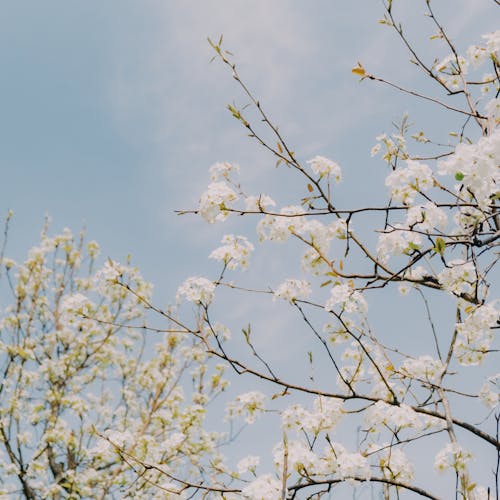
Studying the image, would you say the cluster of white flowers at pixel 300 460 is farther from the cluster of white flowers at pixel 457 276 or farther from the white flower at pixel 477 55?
the white flower at pixel 477 55

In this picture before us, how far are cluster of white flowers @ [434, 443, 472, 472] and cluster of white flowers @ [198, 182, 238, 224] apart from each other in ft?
6.48

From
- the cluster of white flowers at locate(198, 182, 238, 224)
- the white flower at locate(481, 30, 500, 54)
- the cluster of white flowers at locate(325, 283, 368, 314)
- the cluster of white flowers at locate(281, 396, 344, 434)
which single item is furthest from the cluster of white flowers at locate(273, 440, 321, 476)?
the white flower at locate(481, 30, 500, 54)

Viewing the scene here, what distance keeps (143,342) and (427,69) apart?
27.8 ft

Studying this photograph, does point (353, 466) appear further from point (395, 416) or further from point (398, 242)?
point (398, 242)

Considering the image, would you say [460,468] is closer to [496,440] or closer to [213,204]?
[496,440]

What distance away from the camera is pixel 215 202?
11.4 ft

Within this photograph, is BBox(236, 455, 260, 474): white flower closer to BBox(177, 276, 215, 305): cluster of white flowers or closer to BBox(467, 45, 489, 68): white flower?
BBox(177, 276, 215, 305): cluster of white flowers

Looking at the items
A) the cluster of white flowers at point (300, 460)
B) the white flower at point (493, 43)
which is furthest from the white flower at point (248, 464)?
the white flower at point (493, 43)

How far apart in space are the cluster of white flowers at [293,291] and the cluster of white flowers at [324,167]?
76 cm

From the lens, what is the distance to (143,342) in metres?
10.9

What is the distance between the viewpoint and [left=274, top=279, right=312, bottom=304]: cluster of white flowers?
3.67 metres

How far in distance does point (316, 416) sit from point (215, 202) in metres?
1.49

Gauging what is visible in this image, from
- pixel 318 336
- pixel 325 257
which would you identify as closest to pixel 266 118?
pixel 325 257

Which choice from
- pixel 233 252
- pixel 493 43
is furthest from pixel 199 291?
pixel 493 43
